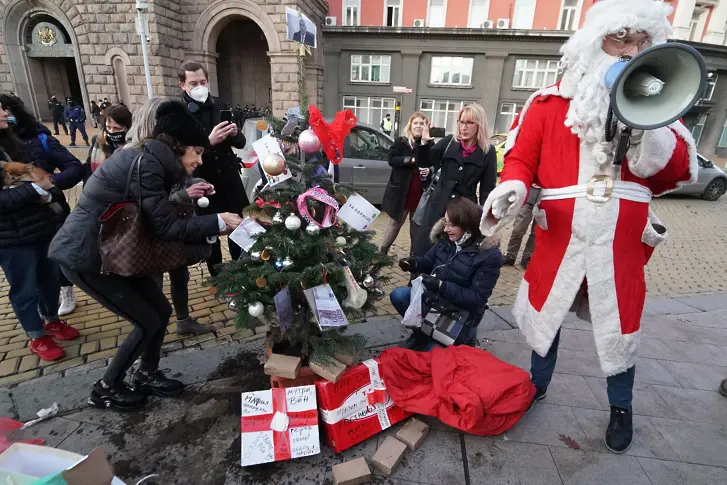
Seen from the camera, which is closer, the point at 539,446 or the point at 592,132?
the point at 592,132

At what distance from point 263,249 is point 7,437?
145 centimetres

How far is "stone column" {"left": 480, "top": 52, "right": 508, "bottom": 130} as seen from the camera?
66.1ft

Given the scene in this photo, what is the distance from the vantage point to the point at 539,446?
221cm

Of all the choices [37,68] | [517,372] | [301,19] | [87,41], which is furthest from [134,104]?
[517,372]

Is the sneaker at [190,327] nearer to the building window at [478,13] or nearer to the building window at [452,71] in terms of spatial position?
the building window at [452,71]

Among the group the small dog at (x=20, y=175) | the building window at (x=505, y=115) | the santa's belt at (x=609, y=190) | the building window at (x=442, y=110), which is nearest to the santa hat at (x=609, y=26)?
the santa's belt at (x=609, y=190)

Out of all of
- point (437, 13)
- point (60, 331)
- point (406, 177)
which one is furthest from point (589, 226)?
point (437, 13)

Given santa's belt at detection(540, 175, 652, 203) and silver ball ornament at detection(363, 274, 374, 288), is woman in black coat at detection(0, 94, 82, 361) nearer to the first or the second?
silver ball ornament at detection(363, 274, 374, 288)

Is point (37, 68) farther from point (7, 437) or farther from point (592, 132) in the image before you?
point (592, 132)

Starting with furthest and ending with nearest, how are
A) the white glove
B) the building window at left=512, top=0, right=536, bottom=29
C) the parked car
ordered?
the building window at left=512, top=0, right=536, bottom=29, the parked car, the white glove

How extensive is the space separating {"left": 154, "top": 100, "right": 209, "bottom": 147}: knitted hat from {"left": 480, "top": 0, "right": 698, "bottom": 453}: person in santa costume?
1711 millimetres

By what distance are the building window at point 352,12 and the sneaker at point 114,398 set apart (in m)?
21.9

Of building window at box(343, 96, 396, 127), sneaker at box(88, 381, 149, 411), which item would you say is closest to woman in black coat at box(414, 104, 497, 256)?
sneaker at box(88, 381, 149, 411)

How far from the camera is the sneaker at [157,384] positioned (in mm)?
2494
